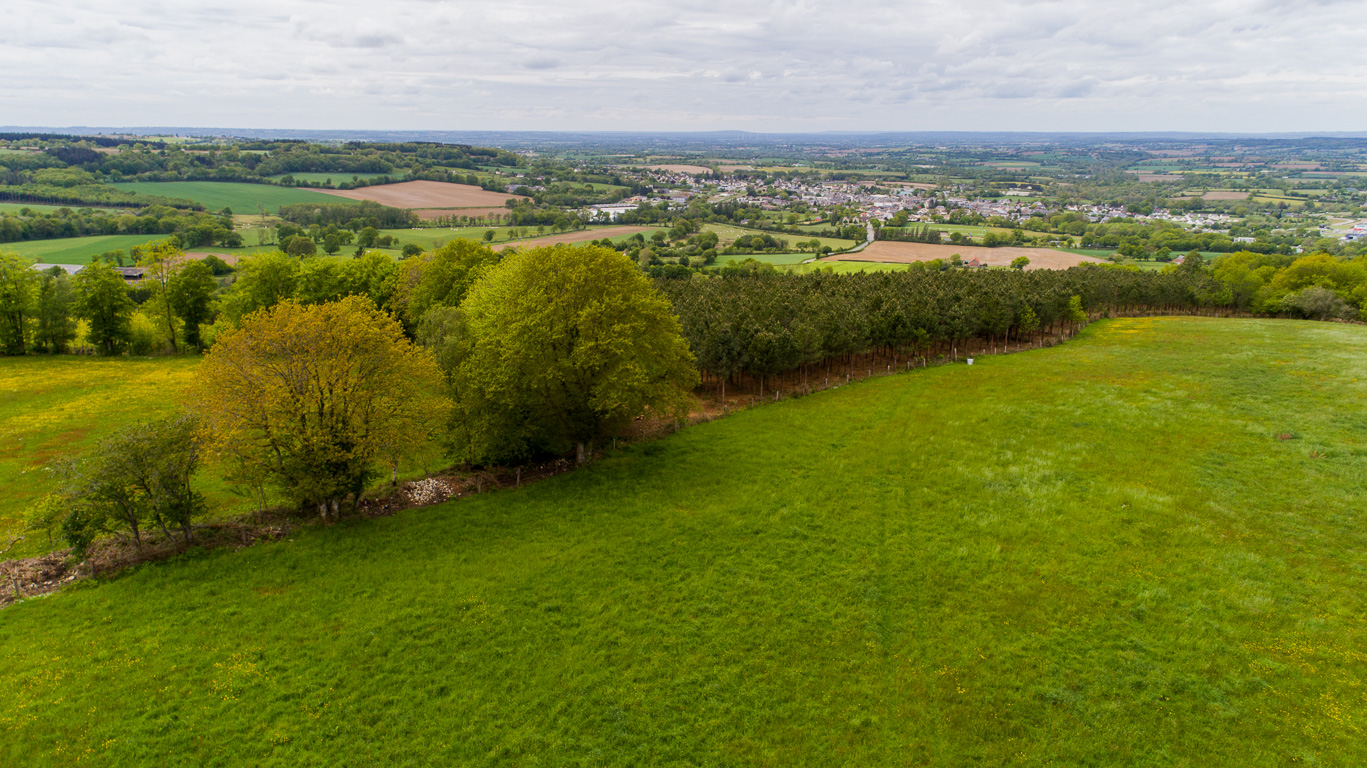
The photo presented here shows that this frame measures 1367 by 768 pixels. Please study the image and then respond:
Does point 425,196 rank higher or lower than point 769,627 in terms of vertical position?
higher

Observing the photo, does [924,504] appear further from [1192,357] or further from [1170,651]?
[1192,357]

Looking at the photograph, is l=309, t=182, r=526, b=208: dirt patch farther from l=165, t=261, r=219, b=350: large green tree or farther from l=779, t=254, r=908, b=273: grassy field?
l=779, t=254, r=908, b=273: grassy field

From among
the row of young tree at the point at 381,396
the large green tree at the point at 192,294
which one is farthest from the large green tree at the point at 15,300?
the row of young tree at the point at 381,396

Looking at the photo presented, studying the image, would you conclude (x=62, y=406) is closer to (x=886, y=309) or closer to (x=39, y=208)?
(x=886, y=309)

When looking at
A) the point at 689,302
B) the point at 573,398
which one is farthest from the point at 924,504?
the point at 689,302

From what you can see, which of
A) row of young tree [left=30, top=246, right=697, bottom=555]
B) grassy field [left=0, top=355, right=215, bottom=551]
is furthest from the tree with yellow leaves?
grassy field [left=0, top=355, right=215, bottom=551]

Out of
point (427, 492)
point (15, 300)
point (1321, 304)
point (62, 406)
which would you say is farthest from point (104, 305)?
point (1321, 304)
